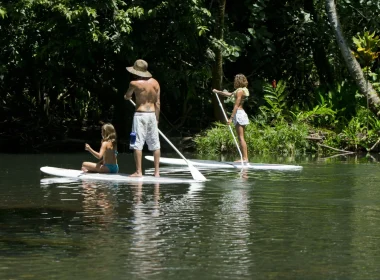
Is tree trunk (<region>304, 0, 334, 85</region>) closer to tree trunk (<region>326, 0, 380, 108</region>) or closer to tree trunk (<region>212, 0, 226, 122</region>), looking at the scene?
tree trunk (<region>326, 0, 380, 108</region>)

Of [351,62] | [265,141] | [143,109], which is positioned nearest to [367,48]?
[351,62]

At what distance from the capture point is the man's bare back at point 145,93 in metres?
15.6

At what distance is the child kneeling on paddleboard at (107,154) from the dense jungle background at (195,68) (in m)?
6.28

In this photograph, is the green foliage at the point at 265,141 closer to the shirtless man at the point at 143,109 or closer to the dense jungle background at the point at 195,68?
the dense jungle background at the point at 195,68

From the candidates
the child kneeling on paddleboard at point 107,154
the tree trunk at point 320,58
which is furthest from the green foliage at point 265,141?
the child kneeling on paddleboard at point 107,154

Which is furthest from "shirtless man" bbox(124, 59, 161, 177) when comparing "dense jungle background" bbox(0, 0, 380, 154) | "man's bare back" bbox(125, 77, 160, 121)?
"dense jungle background" bbox(0, 0, 380, 154)

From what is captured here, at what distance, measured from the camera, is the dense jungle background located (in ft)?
76.2

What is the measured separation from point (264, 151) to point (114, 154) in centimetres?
870

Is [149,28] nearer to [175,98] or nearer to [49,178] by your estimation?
[175,98]

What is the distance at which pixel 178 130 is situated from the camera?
26.8 meters

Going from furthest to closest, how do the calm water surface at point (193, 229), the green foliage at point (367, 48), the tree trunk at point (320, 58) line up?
the tree trunk at point (320, 58)
the green foliage at point (367, 48)
the calm water surface at point (193, 229)

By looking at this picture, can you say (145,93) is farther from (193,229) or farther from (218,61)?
(218,61)

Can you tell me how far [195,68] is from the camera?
2491 cm

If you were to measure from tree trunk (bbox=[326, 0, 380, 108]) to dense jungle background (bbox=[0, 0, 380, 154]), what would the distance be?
0.10 feet
